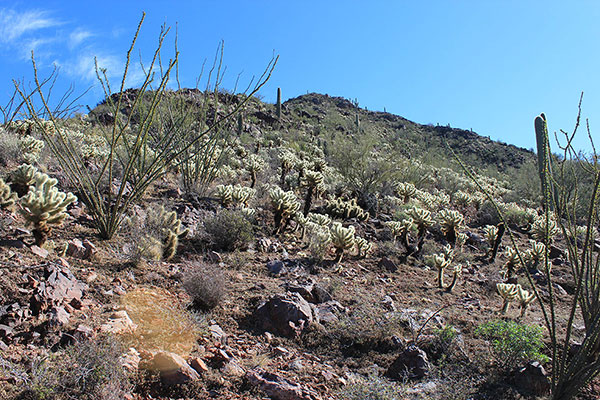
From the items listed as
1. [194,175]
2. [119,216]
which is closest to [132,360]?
[119,216]

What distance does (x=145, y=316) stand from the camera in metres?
3.95

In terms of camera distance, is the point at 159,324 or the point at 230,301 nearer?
the point at 159,324

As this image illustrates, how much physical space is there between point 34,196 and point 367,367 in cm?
431

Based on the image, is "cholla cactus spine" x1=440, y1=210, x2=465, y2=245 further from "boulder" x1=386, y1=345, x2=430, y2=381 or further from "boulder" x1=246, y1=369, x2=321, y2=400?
"boulder" x1=246, y1=369, x2=321, y2=400

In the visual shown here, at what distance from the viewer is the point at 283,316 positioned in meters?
4.61

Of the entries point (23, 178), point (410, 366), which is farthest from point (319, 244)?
point (23, 178)

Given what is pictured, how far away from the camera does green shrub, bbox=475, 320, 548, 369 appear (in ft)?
13.1

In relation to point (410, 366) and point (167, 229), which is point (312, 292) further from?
point (167, 229)

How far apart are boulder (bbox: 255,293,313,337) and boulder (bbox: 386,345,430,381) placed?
1.11 meters

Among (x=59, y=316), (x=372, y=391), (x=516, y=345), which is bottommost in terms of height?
(x=372, y=391)

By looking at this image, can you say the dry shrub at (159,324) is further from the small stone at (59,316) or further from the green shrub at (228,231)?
the green shrub at (228,231)

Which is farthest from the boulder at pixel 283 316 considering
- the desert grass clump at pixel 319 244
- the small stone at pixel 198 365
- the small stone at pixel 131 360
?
the desert grass clump at pixel 319 244

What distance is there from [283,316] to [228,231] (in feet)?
8.94

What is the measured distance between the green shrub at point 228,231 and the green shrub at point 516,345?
4260 mm
